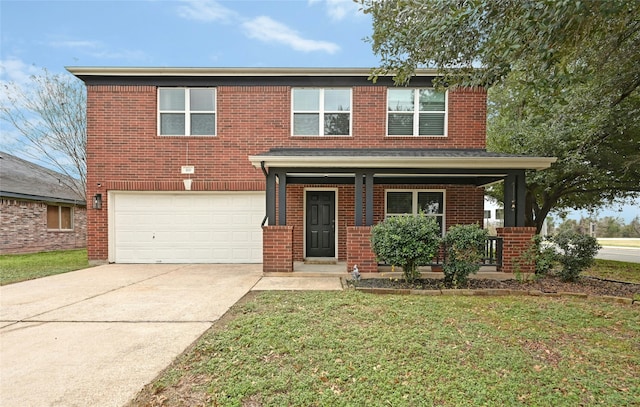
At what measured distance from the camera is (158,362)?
305 cm

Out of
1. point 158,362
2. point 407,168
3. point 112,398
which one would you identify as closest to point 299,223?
point 407,168

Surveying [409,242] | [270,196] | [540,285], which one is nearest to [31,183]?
[270,196]

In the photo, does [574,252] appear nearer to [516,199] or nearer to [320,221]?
[516,199]

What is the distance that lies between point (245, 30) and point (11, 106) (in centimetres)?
1854

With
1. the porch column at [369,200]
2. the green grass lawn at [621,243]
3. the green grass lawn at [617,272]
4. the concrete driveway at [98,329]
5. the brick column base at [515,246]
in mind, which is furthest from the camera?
the green grass lawn at [621,243]

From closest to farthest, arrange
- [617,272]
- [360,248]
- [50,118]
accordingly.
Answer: [360,248] < [617,272] < [50,118]

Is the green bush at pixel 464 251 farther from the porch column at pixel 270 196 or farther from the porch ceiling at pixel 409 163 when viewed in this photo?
the porch column at pixel 270 196

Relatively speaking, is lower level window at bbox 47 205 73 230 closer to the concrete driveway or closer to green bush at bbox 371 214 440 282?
the concrete driveway

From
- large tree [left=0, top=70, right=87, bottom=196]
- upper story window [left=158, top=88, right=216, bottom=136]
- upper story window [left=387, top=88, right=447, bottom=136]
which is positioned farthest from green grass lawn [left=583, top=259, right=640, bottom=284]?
large tree [left=0, top=70, right=87, bottom=196]

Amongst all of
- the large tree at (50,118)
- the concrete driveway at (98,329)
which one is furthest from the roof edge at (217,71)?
the concrete driveway at (98,329)

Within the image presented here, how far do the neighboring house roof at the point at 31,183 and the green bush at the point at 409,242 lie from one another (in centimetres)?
1367

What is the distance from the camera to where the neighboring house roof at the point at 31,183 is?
12120 mm

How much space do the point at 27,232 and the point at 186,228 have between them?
8.21m

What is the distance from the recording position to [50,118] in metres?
12.1
